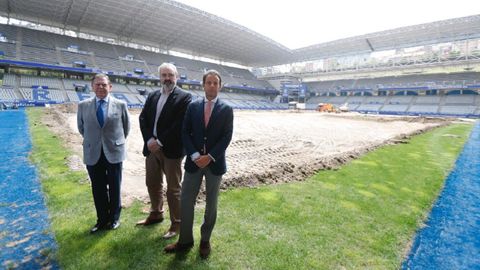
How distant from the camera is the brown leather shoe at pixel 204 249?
131 inches

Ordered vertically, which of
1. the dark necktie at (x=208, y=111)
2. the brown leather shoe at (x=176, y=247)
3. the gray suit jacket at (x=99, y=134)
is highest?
the dark necktie at (x=208, y=111)

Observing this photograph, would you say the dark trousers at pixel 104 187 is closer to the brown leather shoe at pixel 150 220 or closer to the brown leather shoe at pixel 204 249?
the brown leather shoe at pixel 150 220

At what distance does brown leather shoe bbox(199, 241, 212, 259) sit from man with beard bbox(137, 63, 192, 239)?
63 cm

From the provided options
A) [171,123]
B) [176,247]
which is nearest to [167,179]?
[171,123]

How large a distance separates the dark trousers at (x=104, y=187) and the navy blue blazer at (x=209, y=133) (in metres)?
Result: 1.42

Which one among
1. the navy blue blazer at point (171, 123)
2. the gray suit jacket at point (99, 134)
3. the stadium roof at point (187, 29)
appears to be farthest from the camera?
the stadium roof at point (187, 29)

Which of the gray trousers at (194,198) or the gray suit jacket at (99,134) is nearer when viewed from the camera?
the gray trousers at (194,198)

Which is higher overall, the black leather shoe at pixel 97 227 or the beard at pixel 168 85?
the beard at pixel 168 85

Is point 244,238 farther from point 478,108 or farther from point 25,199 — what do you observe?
point 478,108

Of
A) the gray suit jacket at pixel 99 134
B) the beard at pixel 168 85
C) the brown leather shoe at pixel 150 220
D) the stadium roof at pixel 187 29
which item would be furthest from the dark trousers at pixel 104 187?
the stadium roof at pixel 187 29

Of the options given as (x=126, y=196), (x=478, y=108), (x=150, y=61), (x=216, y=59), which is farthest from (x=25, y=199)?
(x=216, y=59)

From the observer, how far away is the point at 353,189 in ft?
20.4

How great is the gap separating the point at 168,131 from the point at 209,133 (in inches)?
27.1

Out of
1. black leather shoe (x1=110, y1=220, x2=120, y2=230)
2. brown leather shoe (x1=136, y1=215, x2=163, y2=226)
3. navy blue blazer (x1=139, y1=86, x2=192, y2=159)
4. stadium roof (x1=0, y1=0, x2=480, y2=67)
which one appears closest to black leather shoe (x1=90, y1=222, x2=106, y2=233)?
black leather shoe (x1=110, y1=220, x2=120, y2=230)
